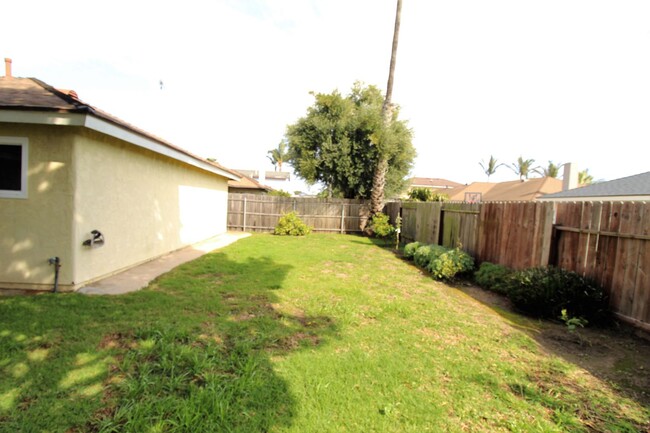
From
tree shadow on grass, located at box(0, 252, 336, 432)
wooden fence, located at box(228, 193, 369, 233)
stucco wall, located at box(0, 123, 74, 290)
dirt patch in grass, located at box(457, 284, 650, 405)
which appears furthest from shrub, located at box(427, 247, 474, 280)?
wooden fence, located at box(228, 193, 369, 233)

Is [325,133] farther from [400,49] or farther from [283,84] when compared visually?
[400,49]

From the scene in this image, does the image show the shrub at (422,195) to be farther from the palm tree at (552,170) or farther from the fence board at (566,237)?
the palm tree at (552,170)

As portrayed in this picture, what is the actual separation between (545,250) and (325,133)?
475 inches

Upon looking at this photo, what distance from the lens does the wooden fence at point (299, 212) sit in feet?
53.2

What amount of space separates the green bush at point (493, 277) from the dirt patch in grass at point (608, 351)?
4.66 feet

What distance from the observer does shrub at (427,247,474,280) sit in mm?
6902

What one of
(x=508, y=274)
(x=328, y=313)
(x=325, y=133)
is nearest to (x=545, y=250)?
(x=508, y=274)

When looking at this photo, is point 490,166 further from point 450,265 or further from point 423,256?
point 450,265

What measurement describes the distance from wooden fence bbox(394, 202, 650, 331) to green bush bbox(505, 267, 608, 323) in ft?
0.76

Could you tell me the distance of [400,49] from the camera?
14.4 metres

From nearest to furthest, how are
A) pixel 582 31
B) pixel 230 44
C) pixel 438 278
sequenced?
1. pixel 438 278
2. pixel 582 31
3. pixel 230 44

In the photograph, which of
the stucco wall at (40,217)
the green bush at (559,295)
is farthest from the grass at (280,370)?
the stucco wall at (40,217)

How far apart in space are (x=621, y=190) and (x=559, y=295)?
11.3 m

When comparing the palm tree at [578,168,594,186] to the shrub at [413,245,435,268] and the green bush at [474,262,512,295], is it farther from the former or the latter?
the green bush at [474,262,512,295]
